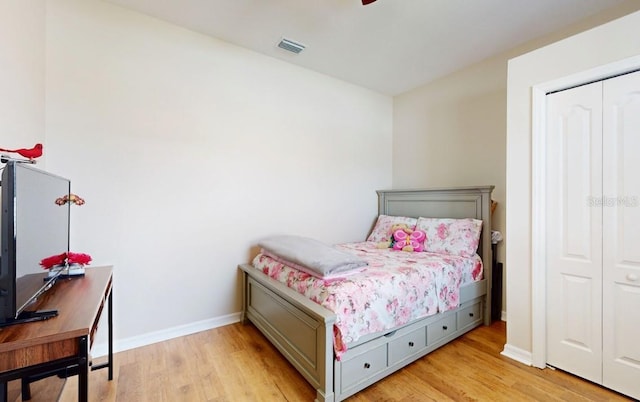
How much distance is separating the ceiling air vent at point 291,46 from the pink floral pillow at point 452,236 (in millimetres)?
2297

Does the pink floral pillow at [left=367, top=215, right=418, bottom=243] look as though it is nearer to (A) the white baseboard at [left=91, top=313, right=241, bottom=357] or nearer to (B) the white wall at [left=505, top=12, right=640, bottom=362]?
(B) the white wall at [left=505, top=12, right=640, bottom=362]

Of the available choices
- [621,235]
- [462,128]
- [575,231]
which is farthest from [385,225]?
[621,235]

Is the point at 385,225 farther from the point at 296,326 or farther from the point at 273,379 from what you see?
the point at 273,379

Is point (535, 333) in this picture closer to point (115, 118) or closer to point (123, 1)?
point (115, 118)

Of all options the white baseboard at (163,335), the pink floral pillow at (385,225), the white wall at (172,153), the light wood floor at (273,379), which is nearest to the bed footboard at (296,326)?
the light wood floor at (273,379)

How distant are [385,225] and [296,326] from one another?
198 centimetres

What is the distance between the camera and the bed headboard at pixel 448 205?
279 centimetres

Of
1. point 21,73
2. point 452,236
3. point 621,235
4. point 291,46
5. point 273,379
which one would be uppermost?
point 291,46

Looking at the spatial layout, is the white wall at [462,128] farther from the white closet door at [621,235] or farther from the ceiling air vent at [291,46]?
the ceiling air vent at [291,46]

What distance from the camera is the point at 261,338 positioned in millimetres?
2504

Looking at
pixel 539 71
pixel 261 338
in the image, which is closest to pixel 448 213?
pixel 539 71

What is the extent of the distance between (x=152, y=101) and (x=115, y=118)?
0.32 meters

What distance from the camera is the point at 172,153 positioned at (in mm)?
2498

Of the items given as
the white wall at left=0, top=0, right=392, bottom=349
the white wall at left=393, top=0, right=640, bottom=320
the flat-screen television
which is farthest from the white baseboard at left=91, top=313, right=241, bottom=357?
the white wall at left=393, top=0, right=640, bottom=320
